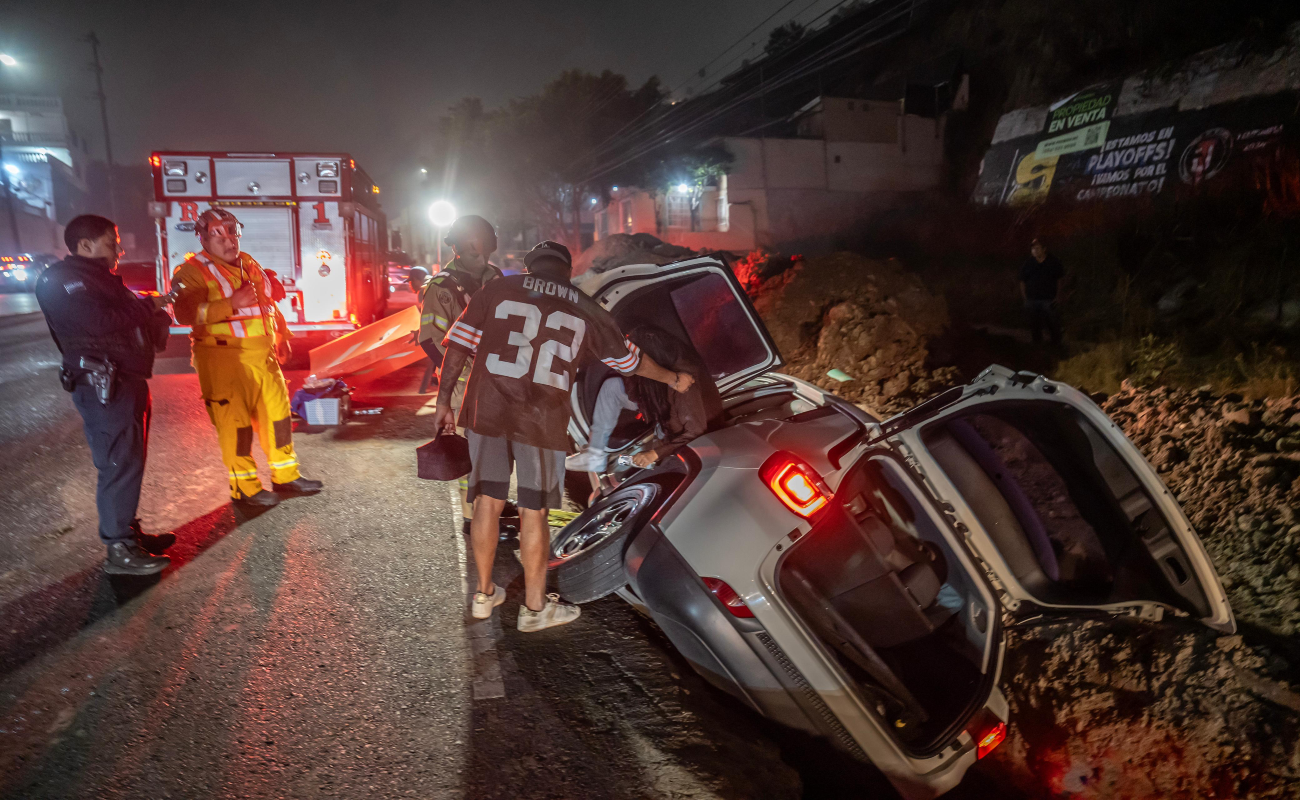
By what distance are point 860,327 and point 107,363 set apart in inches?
257

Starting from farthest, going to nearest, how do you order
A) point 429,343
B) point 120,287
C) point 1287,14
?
1. point 1287,14
2. point 429,343
3. point 120,287

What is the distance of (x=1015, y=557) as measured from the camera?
3.21 metres

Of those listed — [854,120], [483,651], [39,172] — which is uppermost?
[39,172]

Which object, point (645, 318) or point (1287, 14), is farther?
point (1287, 14)

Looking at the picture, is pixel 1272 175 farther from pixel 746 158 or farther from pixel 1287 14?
pixel 746 158

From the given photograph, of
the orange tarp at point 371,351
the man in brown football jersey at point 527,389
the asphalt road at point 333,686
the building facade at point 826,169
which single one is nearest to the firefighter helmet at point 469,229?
the orange tarp at point 371,351

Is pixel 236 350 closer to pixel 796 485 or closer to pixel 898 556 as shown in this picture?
pixel 796 485

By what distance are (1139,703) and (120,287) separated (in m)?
5.30

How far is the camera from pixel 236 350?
15.6 ft

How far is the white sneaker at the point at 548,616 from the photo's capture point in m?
3.49

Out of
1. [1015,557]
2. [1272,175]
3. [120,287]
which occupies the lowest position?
[1015,557]

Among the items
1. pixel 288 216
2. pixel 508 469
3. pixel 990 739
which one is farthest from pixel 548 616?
pixel 288 216

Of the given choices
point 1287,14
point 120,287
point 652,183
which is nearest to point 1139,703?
Result: point 120,287

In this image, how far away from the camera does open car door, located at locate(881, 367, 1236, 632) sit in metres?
2.63
